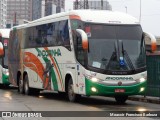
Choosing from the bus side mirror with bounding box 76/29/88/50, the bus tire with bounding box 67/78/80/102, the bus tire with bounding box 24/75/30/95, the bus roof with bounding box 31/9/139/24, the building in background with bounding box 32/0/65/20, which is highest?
the building in background with bounding box 32/0/65/20

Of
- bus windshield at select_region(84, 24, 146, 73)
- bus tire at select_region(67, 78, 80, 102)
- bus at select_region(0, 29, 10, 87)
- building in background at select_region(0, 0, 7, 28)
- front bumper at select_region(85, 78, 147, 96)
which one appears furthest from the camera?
building in background at select_region(0, 0, 7, 28)

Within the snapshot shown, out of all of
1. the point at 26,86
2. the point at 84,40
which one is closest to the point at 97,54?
the point at 84,40

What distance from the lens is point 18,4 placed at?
121125 millimetres

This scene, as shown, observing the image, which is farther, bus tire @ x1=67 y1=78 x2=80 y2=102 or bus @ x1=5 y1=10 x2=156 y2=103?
bus tire @ x1=67 y1=78 x2=80 y2=102

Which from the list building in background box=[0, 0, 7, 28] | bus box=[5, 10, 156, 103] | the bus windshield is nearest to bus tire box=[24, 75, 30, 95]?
bus box=[5, 10, 156, 103]

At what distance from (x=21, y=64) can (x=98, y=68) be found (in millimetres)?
8513

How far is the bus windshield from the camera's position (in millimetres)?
16406

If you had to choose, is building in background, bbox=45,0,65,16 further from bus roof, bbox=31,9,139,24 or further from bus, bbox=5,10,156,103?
bus roof, bbox=31,9,139,24

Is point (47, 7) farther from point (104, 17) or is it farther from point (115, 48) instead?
point (115, 48)

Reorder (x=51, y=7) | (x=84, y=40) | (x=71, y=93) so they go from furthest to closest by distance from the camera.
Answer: (x=51, y=7), (x=71, y=93), (x=84, y=40)

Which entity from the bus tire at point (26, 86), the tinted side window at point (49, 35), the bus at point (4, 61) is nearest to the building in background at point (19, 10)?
the bus at point (4, 61)

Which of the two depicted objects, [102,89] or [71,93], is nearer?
[102,89]

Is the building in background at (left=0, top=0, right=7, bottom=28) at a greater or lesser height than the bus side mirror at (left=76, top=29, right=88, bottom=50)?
greater

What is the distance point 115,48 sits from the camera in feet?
54.4
